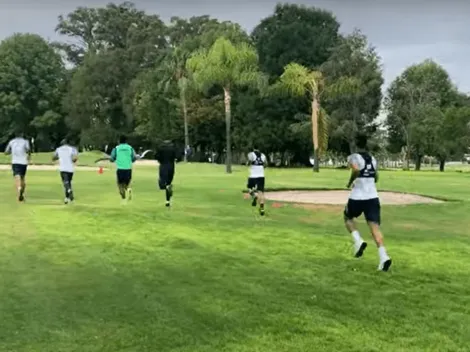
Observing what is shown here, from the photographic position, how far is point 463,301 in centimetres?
830

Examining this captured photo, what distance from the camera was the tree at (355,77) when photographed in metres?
71.4

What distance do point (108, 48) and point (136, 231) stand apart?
87.9 m

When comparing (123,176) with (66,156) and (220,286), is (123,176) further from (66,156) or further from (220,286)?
(220,286)

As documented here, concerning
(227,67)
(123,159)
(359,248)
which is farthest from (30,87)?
(359,248)

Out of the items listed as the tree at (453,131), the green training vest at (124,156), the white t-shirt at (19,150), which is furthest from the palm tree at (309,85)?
the white t-shirt at (19,150)

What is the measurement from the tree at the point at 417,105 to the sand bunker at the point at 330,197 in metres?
45.6

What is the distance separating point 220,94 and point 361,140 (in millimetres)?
67899

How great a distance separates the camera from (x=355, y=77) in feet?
233

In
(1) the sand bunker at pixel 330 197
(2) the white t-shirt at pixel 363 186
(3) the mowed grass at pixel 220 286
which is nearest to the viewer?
(3) the mowed grass at pixel 220 286

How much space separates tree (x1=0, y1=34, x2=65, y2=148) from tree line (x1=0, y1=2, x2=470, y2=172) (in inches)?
6.5

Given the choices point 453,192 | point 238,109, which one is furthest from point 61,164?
point 238,109

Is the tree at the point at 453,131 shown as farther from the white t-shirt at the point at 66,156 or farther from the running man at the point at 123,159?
the white t-shirt at the point at 66,156

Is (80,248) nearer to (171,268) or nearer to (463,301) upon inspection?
(171,268)

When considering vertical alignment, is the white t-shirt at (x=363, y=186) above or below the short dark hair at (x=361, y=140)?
below
